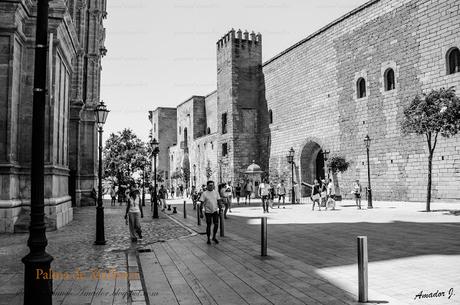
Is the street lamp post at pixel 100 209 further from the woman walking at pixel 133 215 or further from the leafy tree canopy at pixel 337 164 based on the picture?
the leafy tree canopy at pixel 337 164

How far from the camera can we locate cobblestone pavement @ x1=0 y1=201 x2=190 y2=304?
680cm

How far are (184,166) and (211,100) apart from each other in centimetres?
1025

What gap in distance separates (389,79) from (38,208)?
24.6 m

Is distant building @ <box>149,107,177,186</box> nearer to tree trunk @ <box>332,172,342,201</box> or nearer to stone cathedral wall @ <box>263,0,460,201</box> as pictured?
stone cathedral wall @ <box>263,0,460,201</box>

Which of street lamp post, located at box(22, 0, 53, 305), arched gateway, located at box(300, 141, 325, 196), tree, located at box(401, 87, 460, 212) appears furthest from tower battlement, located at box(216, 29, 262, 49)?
street lamp post, located at box(22, 0, 53, 305)

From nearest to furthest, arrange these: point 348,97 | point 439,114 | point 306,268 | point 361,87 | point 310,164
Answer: point 306,268, point 439,114, point 361,87, point 348,97, point 310,164

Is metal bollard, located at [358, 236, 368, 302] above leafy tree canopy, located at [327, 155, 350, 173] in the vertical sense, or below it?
below

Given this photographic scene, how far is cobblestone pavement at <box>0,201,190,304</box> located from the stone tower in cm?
2707

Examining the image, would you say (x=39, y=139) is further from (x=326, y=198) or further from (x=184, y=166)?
(x=184, y=166)

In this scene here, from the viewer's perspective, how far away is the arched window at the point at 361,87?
27391mm

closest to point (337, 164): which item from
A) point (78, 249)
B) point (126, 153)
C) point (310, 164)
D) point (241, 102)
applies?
point (310, 164)

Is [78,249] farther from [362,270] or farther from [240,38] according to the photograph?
[240,38]

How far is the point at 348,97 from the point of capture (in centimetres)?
2841

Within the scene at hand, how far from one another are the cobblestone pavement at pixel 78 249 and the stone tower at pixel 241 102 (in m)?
27.1
